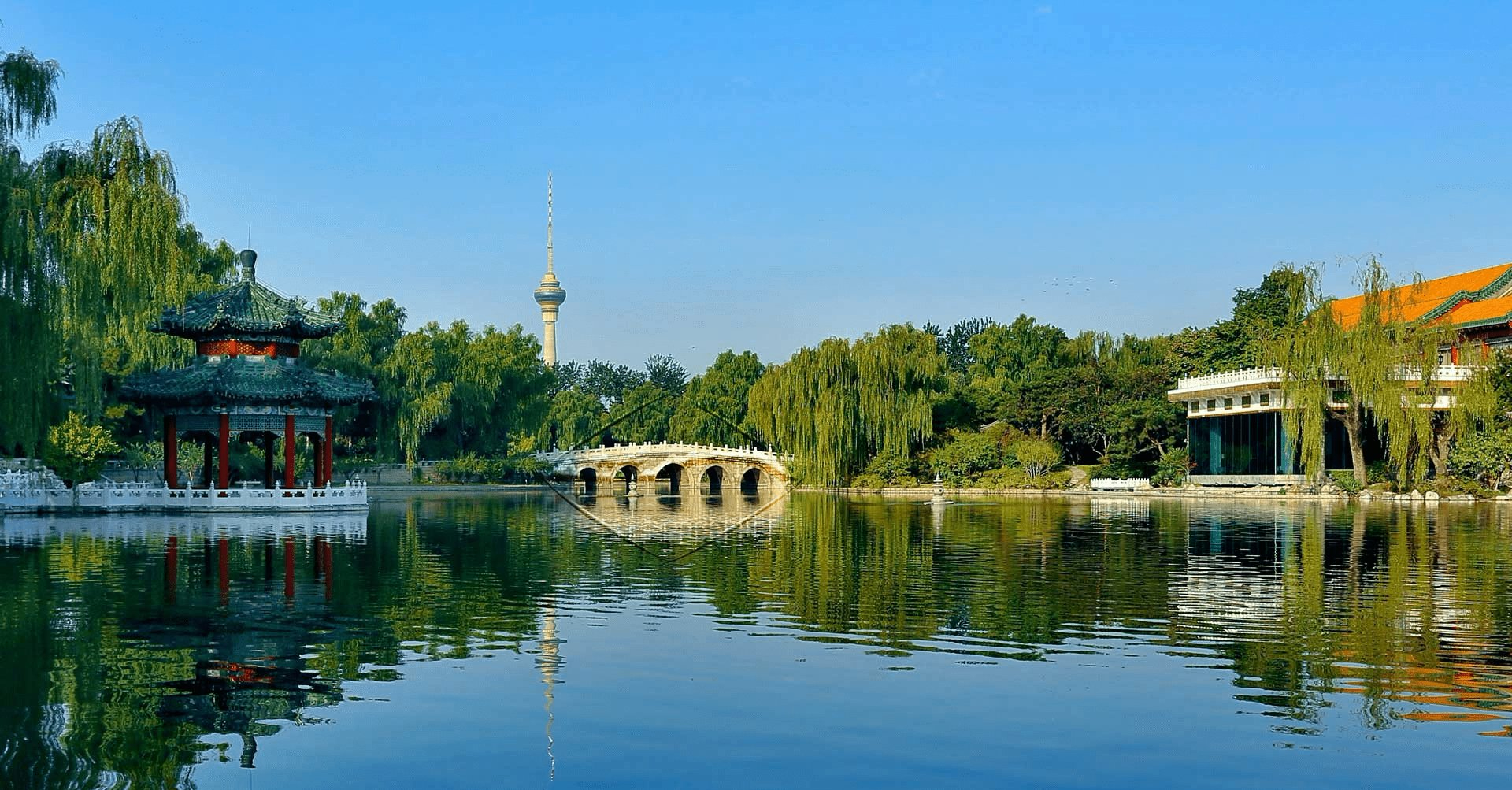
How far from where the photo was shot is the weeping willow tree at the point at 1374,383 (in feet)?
133

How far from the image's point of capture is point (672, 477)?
239 feet

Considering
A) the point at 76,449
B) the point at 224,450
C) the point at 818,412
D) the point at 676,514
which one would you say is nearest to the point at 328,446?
the point at 224,450

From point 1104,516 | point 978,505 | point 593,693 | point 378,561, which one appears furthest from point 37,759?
point 978,505

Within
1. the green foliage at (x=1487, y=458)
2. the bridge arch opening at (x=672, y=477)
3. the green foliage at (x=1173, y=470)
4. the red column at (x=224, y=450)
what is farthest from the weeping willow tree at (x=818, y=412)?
the red column at (x=224, y=450)

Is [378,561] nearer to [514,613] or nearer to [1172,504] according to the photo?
[514,613]

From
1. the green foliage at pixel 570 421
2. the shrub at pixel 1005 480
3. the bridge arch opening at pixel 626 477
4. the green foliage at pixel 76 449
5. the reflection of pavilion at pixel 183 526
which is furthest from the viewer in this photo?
the green foliage at pixel 570 421

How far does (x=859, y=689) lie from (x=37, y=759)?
5149 millimetres

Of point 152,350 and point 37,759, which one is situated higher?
point 152,350

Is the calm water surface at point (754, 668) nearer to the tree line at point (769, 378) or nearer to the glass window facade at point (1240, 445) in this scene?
the tree line at point (769, 378)

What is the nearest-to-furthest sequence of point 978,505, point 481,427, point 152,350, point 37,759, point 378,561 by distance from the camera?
point 37,759, point 378,561, point 152,350, point 978,505, point 481,427

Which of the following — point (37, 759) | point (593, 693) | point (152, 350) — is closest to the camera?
point (37, 759)

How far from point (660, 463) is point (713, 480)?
1307 centimetres

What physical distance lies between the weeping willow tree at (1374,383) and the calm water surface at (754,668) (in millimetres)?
19944

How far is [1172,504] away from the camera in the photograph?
131 feet
